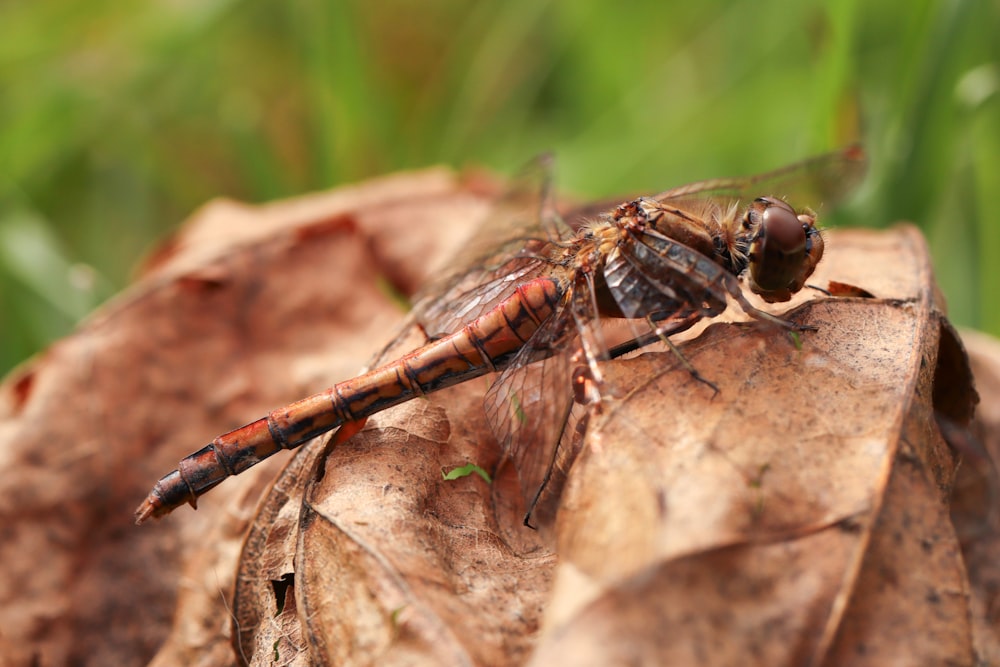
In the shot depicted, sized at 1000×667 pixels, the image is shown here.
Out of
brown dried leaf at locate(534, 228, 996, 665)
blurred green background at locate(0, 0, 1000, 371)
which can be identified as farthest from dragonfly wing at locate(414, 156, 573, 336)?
blurred green background at locate(0, 0, 1000, 371)

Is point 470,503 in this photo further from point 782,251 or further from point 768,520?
point 782,251

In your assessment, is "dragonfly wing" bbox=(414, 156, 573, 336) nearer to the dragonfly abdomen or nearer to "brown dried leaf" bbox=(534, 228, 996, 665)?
the dragonfly abdomen

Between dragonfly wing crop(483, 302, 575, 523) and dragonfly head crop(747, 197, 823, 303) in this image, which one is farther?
dragonfly head crop(747, 197, 823, 303)

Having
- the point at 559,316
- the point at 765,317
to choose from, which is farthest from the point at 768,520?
the point at 559,316

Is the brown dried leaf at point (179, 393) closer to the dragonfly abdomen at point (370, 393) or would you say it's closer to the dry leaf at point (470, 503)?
the dry leaf at point (470, 503)

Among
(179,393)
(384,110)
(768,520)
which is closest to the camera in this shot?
(768,520)
